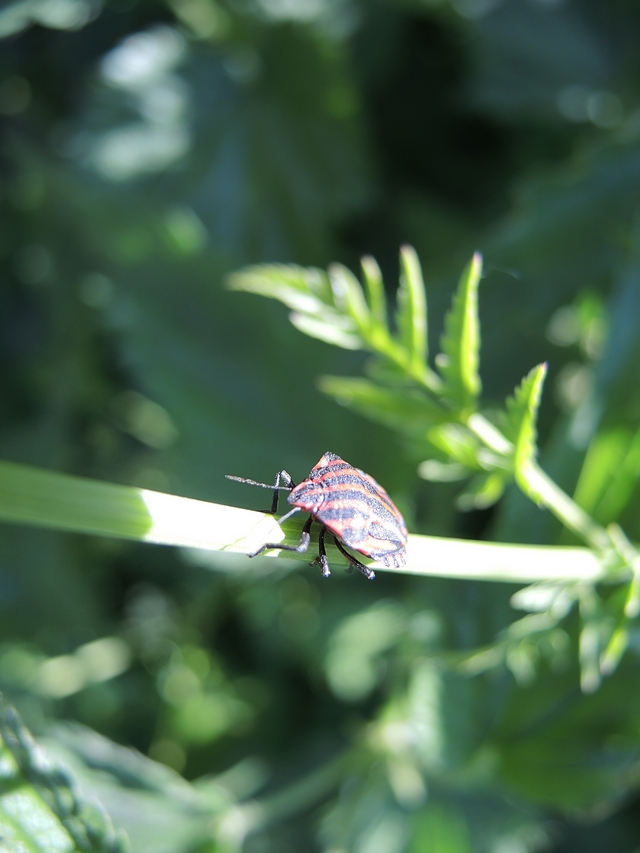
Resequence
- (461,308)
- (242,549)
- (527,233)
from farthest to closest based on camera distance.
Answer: (527,233) < (461,308) < (242,549)

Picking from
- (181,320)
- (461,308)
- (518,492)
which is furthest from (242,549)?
(181,320)

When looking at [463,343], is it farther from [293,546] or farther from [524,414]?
[293,546]

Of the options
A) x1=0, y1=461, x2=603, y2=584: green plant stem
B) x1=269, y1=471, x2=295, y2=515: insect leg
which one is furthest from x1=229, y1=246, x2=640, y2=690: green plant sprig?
x1=0, y1=461, x2=603, y2=584: green plant stem

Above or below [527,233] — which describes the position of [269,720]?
below

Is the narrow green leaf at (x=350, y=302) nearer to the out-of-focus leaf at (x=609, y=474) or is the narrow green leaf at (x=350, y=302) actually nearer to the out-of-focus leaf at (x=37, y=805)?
the out-of-focus leaf at (x=609, y=474)

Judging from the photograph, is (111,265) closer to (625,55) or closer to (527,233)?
(527,233)

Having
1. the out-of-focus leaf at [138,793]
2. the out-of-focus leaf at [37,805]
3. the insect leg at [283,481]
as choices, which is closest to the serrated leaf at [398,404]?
the insect leg at [283,481]

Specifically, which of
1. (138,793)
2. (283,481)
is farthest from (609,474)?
(138,793)
